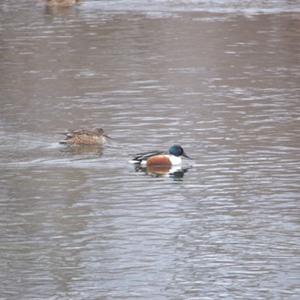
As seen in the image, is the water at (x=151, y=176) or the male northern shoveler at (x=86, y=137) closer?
the water at (x=151, y=176)

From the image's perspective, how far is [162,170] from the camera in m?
17.7

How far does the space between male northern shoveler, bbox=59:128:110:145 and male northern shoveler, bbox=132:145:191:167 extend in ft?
4.37

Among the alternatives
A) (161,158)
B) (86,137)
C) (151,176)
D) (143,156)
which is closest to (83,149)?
(86,137)

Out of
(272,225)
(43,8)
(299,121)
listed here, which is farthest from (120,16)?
(272,225)

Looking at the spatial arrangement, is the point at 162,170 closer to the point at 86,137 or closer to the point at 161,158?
the point at 161,158

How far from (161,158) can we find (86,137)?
167cm

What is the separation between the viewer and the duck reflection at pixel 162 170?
1752 centimetres

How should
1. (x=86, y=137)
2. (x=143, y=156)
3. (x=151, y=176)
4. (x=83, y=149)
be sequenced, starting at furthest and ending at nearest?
(x=83, y=149) < (x=86, y=137) < (x=143, y=156) < (x=151, y=176)

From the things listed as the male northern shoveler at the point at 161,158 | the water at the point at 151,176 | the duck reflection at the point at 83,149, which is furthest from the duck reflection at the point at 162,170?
the duck reflection at the point at 83,149

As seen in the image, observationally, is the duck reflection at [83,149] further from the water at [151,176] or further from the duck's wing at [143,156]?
the duck's wing at [143,156]

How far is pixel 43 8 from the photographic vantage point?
1667 inches

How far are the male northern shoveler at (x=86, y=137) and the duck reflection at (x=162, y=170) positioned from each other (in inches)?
53.4

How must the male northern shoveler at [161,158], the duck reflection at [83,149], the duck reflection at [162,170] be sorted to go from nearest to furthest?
the duck reflection at [162,170] < the male northern shoveler at [161,158] < the duck reflection at [83,149]

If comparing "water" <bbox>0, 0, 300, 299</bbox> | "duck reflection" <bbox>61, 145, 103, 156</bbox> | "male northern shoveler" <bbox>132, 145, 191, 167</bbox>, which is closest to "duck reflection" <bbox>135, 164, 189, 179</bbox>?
"male northern shoveler" <bbox>132, 145, 191, 167</bbox>
